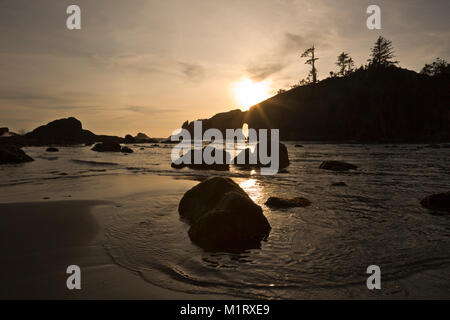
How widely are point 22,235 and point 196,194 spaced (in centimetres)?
424

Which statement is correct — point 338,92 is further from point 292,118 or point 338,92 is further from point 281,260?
point 281,260

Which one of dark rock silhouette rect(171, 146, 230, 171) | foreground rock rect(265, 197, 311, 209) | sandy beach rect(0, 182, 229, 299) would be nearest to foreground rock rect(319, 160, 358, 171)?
dark rock silhouette rect(171, 146, 230, 171)

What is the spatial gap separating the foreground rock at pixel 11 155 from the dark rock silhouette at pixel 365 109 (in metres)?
67.0

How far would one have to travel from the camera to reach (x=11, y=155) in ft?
80.3

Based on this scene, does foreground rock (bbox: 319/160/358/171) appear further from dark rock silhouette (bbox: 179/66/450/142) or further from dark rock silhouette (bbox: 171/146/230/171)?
dark rock silhouette (bbox: 179/66/450/142)

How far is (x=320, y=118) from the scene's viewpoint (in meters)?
82.6

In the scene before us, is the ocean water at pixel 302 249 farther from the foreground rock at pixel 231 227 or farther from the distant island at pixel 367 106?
the distant island at pixel 367 106

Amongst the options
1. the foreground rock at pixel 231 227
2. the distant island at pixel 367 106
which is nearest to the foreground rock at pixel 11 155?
the foreground rock at pixel 231 227

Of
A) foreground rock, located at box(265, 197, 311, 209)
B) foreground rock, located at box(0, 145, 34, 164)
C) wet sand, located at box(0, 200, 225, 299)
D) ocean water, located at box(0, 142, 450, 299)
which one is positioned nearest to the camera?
wet sand, located at box(0, 200, 225, 299)

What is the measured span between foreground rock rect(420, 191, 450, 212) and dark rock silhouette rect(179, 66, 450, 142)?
6318cm

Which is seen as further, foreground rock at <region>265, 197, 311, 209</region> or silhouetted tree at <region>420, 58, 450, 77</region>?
silhouetted tree at <region>420, 58, 450, 77</region>

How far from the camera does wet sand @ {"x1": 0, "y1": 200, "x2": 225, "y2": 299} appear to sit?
3760mm

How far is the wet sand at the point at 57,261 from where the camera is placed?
12.3ft

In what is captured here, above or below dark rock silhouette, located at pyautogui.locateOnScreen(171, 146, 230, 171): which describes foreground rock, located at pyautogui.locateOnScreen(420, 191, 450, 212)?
below
